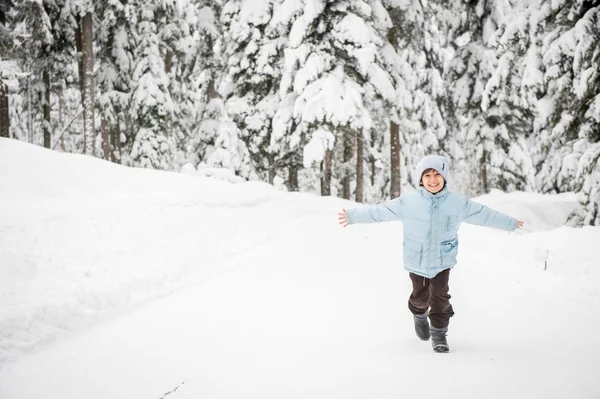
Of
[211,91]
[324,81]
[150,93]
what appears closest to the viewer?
[324,81]

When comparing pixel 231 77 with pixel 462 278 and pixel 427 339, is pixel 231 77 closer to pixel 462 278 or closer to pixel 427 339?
pixel 462 278

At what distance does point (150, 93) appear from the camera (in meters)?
20.5

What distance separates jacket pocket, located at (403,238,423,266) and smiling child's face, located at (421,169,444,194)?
0.53m

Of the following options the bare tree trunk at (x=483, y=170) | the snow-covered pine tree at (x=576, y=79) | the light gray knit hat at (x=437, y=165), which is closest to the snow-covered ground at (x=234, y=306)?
the light gray knit hat at (x=437, y=165)

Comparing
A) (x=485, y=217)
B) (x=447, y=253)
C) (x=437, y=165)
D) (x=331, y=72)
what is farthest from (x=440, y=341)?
(x=331, y=72)

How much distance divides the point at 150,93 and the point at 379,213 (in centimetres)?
1929

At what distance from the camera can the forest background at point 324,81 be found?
34.2 feet

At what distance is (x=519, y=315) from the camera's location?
15.4ft

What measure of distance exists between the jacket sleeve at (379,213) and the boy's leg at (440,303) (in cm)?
70

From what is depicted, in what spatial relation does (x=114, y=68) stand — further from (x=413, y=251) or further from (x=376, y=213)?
(x=413, y=251)

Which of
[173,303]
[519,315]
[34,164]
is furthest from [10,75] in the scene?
[519,315]

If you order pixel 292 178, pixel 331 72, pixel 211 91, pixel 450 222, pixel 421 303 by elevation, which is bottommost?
pixel 421 303

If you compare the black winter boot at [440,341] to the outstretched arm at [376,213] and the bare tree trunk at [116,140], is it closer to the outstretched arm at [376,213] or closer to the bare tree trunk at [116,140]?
the outstretched arm at [376,213]

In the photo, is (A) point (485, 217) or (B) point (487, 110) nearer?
(A) point (485, 217)
